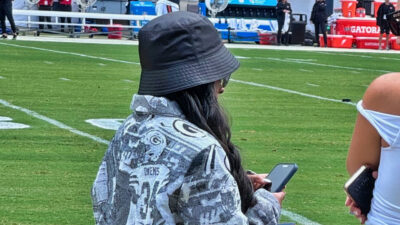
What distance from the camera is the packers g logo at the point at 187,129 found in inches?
113

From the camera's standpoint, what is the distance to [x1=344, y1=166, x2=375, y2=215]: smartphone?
3.16 m

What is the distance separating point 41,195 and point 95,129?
3.55 meters

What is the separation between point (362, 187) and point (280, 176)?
1.15ft

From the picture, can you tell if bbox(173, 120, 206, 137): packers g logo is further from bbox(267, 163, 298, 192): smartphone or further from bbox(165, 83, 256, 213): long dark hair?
bbox(267, 163, 298, 192): smartphone

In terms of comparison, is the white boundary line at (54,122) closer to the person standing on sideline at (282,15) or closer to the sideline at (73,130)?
the sideline at (73,130)

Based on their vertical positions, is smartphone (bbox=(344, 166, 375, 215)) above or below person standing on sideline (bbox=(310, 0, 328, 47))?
above

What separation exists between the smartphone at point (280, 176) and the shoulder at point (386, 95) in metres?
0.48

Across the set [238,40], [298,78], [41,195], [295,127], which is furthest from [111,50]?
[41,195]

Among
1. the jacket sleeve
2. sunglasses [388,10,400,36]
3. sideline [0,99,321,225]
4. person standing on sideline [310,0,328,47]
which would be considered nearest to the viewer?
the jacket sleeve

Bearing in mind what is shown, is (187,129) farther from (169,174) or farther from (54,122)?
(54,122)

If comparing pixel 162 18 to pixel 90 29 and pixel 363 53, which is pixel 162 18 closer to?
pixel 363 53

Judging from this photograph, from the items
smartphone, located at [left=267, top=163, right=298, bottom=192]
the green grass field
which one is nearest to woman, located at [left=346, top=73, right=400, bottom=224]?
smartphone, located at [left=267, top=163, right=298, bottom=192]

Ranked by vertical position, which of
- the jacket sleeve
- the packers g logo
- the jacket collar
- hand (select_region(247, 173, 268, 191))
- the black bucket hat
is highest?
the black bucket hat

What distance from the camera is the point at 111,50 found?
2605cm
